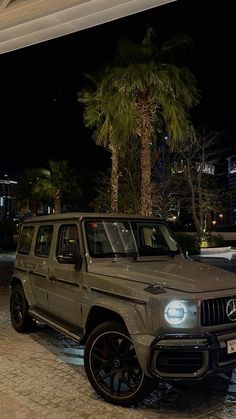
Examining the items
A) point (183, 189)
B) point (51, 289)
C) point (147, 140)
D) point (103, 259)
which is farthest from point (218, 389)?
point (183, 189)

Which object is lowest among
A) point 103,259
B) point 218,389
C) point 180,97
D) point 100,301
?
point 218,389

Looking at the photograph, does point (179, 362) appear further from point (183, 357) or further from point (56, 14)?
point (56, 14)

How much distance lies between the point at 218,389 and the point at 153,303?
1612 mm

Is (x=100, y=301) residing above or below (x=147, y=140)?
below

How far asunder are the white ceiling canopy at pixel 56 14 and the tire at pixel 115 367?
612 centimetres

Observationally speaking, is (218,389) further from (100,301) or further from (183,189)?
(183,189)

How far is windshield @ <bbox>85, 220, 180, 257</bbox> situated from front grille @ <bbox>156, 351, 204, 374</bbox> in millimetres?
1663

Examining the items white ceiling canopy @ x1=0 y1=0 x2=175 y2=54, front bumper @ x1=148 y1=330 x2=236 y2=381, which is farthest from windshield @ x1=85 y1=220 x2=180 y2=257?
white ceiling canopy @ x1=0 y1=0 x2=175 y2=54

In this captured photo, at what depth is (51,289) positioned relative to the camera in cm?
606

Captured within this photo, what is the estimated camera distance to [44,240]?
6.70 m

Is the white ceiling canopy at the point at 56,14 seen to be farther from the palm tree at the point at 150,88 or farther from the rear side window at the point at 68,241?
the palm tree at the point at 150,88

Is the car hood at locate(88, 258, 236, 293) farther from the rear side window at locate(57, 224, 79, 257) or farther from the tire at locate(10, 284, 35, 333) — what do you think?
the tire at locate(10, 284, 35, 333)

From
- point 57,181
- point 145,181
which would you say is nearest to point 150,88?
point 145,181

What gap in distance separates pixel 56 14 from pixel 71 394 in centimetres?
688
